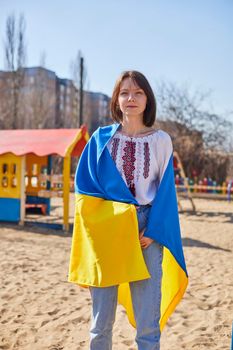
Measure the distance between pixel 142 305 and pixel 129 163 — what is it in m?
0.70

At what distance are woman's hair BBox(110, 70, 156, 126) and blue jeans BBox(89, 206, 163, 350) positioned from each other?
501 millimetres

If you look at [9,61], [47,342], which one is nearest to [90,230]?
[47,342]

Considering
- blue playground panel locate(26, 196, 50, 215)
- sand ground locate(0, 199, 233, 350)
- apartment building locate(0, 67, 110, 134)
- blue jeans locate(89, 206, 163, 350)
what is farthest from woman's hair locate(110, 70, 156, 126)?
apartment building locate(0, 67, 110, 134)

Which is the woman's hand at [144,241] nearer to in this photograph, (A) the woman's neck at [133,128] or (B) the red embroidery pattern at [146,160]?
(B) the red embroidery pattern at [146,160]

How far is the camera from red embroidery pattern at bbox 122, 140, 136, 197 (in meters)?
1.84

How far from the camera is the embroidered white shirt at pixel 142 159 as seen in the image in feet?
6.03

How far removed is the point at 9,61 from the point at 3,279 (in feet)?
72.7

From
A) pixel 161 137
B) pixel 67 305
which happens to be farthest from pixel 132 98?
pixel 67 305

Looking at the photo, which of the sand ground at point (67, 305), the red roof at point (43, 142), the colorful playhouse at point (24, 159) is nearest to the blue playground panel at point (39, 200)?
the colorful playhouse at point (24, 159)

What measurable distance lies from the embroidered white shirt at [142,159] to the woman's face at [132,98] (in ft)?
0.45

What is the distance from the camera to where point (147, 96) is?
1911 mm

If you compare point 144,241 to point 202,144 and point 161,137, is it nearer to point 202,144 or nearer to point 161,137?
point 161,137

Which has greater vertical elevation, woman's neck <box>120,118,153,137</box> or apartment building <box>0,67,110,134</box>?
apartment building <box>0,67,110,134</box>

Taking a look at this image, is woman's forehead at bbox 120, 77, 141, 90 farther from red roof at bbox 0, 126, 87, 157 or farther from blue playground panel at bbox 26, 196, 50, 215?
blue playground panel at bbox 26, 196, 50, 215
